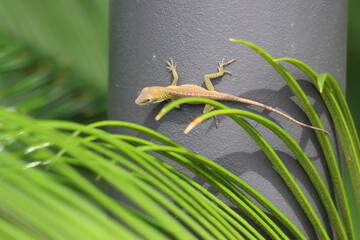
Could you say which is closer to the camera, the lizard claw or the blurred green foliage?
the lizard claw

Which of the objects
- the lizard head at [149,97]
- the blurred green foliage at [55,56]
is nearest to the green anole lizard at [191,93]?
the lizard head at [149,97]

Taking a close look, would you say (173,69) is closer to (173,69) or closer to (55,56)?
(173,69)

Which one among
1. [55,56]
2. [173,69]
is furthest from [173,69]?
[55,56]

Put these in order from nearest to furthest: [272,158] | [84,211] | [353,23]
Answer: [84,211], [272,158], [353,23]

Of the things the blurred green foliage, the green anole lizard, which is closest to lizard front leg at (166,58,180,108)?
the green anole lizard

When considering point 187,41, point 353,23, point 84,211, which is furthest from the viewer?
point 353,23

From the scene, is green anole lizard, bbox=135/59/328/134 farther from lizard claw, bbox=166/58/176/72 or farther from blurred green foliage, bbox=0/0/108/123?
blurred green foliage, bbox=0/0/108/123

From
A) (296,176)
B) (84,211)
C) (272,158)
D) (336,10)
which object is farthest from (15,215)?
(336,10)

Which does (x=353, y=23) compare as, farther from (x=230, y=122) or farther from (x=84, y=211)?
(x=84, y=211)
